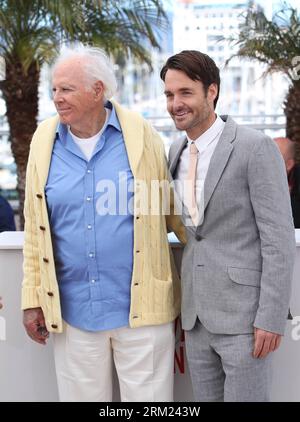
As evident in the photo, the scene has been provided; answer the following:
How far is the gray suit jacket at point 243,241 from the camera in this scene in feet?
6.37

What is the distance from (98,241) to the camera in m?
2.13

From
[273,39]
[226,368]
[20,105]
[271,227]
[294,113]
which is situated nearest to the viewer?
[271,227]

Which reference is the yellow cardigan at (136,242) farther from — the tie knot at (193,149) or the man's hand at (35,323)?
the tie knot at (193,149)

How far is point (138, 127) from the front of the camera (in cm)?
223

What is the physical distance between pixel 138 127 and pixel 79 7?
4.35 meters

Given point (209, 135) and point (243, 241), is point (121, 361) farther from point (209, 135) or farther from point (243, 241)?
point (209, 135)

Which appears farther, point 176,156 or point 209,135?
point 176,156

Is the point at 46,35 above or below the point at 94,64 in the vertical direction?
above

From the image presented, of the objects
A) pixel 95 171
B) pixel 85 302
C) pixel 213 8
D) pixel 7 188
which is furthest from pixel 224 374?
pixel 7 188

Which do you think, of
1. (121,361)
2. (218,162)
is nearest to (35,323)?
(121,361)

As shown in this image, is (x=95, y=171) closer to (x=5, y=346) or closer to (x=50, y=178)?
(x=50, y=178)

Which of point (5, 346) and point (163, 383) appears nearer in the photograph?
point (163, 383)

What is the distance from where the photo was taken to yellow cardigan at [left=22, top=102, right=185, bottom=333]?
7.08 feet

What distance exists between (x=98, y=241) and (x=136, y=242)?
0.13 m
